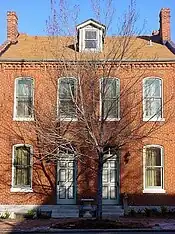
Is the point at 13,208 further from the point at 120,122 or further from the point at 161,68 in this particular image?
the point at 161,68

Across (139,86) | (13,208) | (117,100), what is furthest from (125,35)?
(13,208)

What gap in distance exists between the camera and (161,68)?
22.4 meters

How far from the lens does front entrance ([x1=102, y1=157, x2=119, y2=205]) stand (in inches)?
854

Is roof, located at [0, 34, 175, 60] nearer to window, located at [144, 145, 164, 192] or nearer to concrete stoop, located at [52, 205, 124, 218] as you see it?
window, located at [144, 145, 164, 192]

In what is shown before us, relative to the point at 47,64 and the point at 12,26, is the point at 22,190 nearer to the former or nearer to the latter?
the point at 47,64

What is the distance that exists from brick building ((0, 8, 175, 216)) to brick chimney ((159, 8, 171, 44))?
2.34 metres

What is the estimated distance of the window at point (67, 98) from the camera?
62.3 feet

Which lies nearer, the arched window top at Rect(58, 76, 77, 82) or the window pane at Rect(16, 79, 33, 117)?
the arched window top at Rect(58, 76, 77, 82)

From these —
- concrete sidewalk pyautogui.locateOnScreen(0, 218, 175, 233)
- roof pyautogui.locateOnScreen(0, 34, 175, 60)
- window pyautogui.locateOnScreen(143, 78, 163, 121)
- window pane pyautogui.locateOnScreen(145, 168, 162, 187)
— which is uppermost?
roof pyautogui.locateOnScreen(0, 34, 175, 60)

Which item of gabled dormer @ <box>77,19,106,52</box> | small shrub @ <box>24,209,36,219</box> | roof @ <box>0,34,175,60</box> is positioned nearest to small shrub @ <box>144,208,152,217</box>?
small shrub @ <box>24,209,36,219</box>

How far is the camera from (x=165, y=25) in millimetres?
25484

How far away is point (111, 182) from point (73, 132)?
3.93 m

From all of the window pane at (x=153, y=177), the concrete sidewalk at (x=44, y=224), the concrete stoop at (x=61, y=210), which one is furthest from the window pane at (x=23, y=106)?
the window pane at (x=153, y=177)

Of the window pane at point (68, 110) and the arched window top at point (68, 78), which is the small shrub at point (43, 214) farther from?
the arched window top at point (68, 78)
